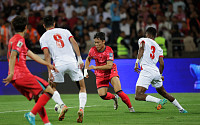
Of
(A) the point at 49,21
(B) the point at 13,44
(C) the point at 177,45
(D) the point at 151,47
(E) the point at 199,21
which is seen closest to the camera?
(B) the point at 13,44

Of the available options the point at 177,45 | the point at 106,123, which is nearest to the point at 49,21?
the point at 106,123

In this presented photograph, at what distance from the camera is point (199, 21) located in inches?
737

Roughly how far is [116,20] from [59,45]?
430 inches

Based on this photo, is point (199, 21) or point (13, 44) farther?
point (199, 21)

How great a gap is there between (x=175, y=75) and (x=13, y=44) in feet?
34.1

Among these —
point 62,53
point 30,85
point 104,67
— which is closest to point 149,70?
point 104,67

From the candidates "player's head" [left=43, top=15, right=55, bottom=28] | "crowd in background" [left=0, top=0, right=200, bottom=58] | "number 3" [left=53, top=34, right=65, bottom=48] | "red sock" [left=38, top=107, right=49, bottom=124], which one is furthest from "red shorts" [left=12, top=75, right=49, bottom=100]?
"crowd in background" [left=0, top=0, right=200, bottom=58]

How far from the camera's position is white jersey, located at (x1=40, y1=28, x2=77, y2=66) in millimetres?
8398

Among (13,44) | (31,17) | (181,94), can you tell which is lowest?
(181,94)

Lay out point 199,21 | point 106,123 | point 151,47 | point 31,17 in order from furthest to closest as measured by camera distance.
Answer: point 31,17, point 199,21, point 151,47, point 106,123

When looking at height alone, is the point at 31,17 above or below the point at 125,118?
above

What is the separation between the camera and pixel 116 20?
752 inches

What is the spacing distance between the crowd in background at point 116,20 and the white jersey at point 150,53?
279 inches

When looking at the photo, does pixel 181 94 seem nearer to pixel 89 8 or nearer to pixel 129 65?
pixel 129 65
